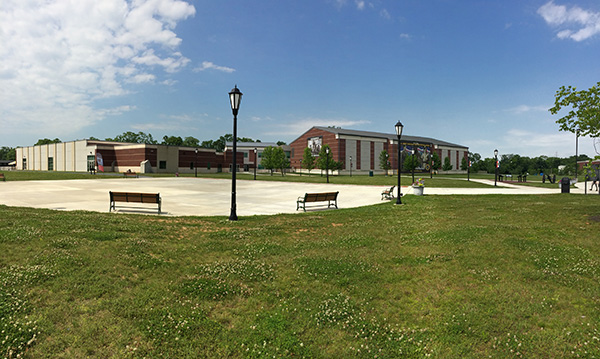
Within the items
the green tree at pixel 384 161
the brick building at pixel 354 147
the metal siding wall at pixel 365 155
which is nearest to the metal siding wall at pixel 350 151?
the brick building at pixel 354 147

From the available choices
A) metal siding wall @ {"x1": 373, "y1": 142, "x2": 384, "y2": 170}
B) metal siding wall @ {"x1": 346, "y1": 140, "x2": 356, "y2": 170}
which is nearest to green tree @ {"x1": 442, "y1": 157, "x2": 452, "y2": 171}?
metal siding wall @ {"x1": 373, "y1": 142, "x2": 384, "y2": 170}

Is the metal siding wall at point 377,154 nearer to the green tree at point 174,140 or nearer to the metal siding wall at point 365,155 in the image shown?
the metal siding wall at point 365,155

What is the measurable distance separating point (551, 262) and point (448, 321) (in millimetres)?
4128

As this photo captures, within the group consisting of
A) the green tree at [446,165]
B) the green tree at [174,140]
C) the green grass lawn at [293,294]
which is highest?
the green tree at [174,140]

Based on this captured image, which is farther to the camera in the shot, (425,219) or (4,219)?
(425,219)

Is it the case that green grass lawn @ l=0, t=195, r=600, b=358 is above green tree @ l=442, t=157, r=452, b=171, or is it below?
below

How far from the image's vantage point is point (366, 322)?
5.02 metres

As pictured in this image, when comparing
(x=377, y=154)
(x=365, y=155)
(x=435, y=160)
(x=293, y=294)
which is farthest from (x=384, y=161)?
(x=293, y=294)

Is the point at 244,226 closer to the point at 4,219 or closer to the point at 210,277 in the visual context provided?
the point at 210,277

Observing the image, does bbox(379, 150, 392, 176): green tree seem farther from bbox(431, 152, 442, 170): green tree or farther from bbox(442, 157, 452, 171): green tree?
bbox(442, 157, 452, 171): green tree

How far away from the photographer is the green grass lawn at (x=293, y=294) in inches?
174

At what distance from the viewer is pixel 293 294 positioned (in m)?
5.88

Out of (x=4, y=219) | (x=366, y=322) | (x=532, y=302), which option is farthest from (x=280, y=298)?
(x=4, y=219)

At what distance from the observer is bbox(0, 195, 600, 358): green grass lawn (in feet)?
14.5
